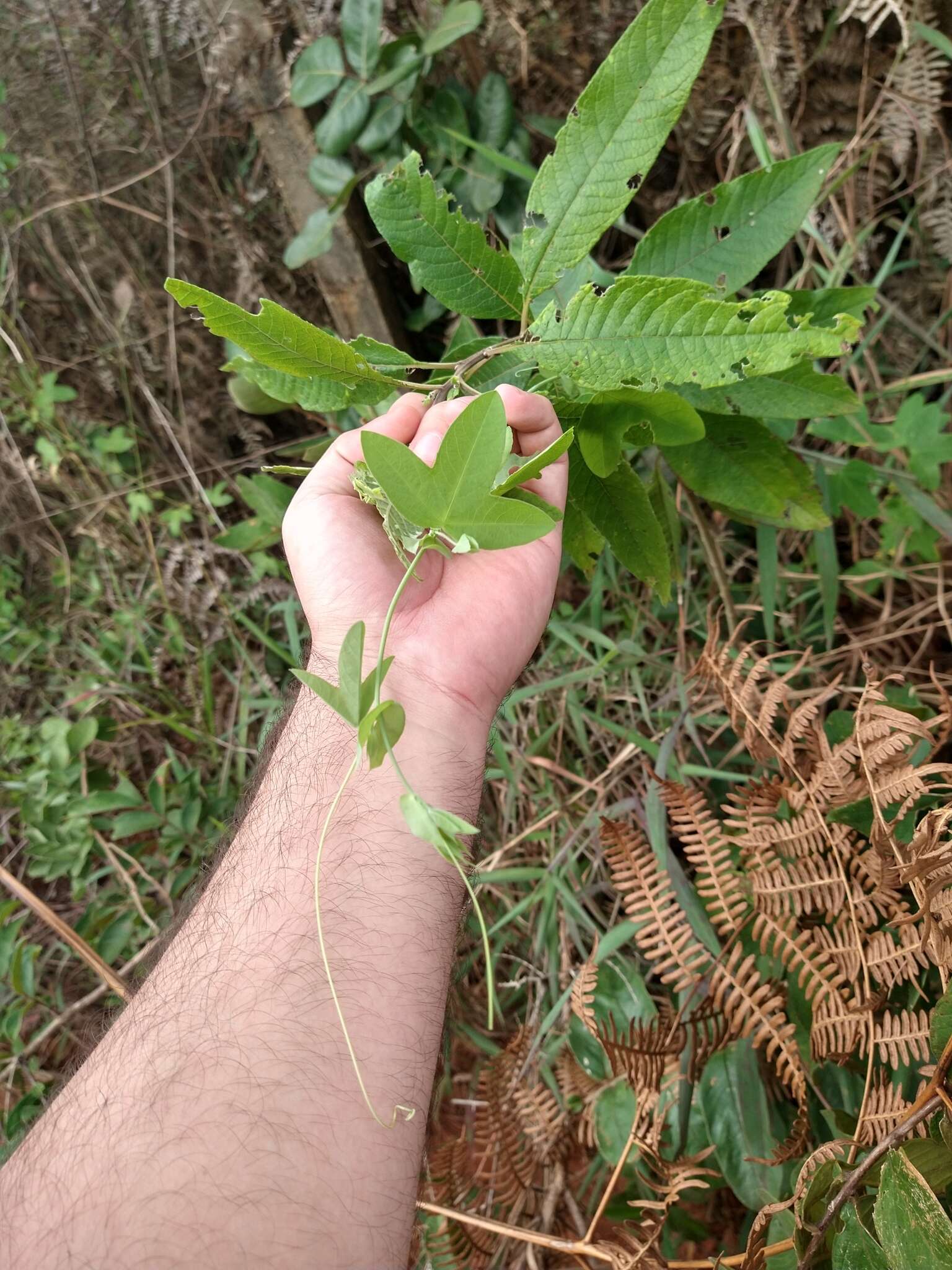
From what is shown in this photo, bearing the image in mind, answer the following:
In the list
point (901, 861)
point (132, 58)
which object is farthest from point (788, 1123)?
point (132, 58)

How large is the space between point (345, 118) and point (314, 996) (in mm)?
1533

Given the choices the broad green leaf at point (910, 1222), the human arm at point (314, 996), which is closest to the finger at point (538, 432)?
the human arm at point (314, 996)

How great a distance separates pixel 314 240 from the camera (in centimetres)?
168

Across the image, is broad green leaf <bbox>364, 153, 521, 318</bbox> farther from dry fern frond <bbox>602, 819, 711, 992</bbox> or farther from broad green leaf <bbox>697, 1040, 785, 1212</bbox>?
broad green leaf <bbox>697, 1040, 785, 1212</bbox>

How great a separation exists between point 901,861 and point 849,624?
961mm

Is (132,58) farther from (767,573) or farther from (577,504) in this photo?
(767,573)

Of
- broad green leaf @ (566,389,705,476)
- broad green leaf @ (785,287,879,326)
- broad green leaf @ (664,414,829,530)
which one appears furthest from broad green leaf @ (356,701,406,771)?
broad green leaf @ (785,287,879,326)

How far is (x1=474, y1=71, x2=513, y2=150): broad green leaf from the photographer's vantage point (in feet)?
5.21

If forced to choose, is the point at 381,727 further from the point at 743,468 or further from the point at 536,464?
the point at 743,468

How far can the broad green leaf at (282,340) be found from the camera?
761 millimetres

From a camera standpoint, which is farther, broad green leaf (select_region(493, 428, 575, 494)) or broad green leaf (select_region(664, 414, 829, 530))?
broad green leaf (select_region(664, 414, 829, 530))

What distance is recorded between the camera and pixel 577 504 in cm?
→ 110

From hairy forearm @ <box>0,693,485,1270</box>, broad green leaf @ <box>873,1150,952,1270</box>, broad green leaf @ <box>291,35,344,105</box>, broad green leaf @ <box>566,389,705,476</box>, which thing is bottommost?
broad green leaf @ <box>873,1150,952,1270</box>

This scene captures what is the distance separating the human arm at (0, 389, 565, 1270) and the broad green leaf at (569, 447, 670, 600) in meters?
0.07
